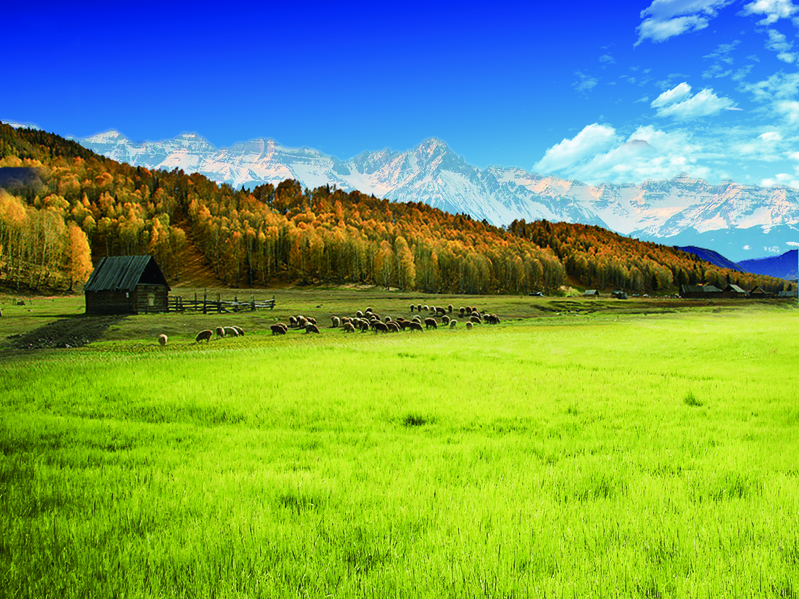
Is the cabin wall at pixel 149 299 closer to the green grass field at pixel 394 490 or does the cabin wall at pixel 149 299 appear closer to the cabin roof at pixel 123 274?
the cabin roof at pixel 123 274

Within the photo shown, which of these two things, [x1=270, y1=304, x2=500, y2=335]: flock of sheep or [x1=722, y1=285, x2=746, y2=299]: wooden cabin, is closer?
[x1=270, y1=304, x2=500, y2=335]: flock of sheep

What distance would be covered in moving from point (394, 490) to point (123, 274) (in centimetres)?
5903

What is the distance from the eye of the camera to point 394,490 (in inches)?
243

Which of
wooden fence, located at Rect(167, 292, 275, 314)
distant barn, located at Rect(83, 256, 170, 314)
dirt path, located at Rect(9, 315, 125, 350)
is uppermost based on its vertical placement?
distant barn, located at Rect(83, 256, 170, 314)

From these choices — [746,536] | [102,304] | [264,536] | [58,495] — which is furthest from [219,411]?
[102,304]

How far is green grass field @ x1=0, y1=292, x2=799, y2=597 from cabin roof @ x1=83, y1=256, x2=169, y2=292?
1727 inches

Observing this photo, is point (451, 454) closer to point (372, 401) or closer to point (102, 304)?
point (372, 401)

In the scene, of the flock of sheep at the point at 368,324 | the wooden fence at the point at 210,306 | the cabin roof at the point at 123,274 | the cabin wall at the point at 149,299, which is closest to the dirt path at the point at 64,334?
the cabin wall at the point at 149,299

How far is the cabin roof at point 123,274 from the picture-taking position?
174 ft

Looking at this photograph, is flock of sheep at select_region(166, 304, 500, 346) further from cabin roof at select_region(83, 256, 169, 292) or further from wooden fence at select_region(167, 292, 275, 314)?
cabin roof at select_region(83, 256, 169, 292)

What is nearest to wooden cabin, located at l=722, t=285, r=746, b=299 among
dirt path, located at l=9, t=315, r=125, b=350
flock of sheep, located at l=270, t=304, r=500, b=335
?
flock of sheep, located at l=270, t=304, r=500, b=335

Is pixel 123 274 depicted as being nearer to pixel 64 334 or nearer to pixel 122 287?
pixel 122 287

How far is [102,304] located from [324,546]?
6095cm

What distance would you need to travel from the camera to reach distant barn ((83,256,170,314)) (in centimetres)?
5322
